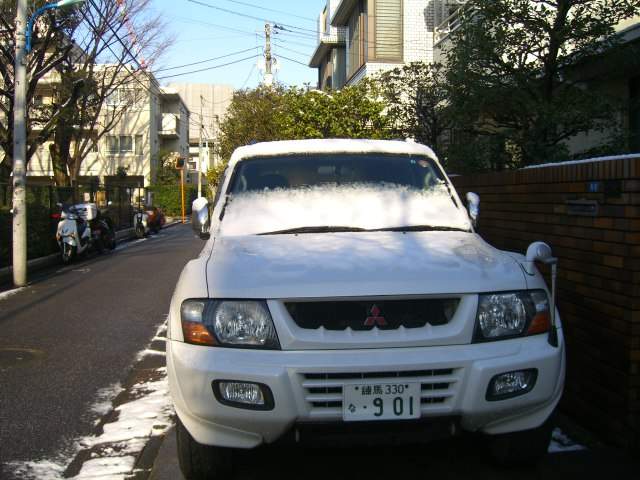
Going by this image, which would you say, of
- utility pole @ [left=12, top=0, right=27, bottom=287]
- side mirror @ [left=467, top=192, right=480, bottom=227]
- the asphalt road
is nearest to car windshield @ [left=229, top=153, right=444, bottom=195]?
side mirror @ [left=467, top=192, right=480, bottom=227]

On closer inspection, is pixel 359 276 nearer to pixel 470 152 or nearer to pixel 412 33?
pixel 470 152

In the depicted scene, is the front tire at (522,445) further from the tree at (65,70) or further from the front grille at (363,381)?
the tree at (65,70)

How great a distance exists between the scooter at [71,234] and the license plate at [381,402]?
38.4 feet

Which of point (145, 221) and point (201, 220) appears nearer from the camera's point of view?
point (201, 220)

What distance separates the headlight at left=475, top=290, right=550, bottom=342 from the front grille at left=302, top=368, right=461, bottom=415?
25 centimetres

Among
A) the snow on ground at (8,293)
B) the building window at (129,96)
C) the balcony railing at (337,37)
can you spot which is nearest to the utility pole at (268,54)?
the building window at (129,96)

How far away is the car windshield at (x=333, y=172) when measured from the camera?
4.31m

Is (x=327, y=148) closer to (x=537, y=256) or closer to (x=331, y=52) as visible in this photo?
(x=537, y=256)

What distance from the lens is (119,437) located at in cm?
391

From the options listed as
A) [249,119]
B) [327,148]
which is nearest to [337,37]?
[249,119]

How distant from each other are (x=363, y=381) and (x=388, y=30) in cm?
1830

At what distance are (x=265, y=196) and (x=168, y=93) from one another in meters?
49.5

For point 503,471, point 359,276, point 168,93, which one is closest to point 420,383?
point 359,276

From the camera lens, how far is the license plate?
2.72m
